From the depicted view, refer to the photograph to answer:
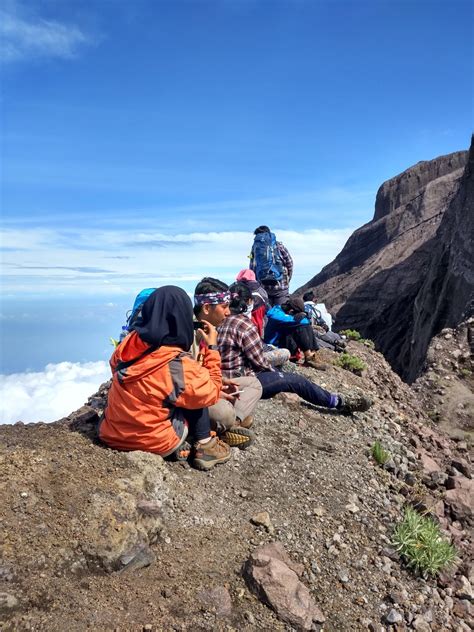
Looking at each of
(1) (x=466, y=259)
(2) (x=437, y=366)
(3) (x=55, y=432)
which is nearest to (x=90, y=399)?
(3) (x=55, y=432)

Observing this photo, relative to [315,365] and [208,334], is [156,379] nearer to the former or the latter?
[208,334]

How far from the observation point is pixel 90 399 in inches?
336

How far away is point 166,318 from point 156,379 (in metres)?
0.59

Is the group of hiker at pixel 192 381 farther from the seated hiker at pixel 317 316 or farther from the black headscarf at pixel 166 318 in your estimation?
the seated hiker at pixel 317 316

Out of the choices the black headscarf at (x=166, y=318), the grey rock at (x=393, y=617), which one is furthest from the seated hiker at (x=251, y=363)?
the grey rock at (x=393, y=617)

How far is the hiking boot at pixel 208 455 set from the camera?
5145mm

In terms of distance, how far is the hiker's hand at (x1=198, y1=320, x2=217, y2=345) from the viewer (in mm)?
5502

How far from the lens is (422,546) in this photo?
4.77 m

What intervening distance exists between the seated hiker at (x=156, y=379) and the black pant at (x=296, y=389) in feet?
9.80

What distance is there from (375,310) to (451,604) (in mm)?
39841

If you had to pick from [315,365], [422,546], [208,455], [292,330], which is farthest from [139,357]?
[315,365]

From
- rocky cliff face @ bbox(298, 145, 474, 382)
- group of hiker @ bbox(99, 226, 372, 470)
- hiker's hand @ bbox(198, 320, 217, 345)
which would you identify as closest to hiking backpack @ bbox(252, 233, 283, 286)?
group of hiker @ bbox(99, 226, 372, 470)

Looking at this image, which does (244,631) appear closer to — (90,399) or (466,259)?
(90,399)

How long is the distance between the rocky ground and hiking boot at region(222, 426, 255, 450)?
0.44 feet
